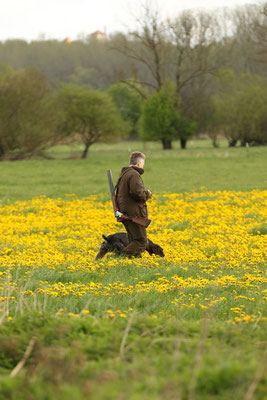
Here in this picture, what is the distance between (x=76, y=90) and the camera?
42.9 metres

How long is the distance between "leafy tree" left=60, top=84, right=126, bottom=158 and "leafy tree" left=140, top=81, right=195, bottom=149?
1220 centimetres

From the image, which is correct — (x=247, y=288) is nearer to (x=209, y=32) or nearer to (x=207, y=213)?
(x=207, y=213)

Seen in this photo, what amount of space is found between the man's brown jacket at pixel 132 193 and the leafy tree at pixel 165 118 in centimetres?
4596

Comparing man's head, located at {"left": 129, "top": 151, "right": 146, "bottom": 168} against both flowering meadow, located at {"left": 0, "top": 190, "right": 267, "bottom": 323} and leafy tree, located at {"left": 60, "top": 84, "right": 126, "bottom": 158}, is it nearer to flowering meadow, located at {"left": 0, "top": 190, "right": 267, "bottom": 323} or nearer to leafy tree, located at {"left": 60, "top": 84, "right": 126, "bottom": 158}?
flowering meadow, located at {"left": 0, "top": 190, "right": 267, "bottom": 323}

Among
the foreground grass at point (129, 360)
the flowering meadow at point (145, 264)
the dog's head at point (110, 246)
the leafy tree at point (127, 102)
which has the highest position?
the leafy tree at point (127, 102)

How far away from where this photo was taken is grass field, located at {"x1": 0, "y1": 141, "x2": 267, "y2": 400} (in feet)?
9.61

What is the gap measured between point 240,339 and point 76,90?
134 ft

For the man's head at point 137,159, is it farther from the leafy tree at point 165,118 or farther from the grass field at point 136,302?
the leafy tree at point 165,118

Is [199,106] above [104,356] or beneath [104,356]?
above

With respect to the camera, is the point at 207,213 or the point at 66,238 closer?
the point at 66,238

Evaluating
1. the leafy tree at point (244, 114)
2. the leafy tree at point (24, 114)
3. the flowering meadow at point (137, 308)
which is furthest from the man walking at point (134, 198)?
the leafy tree at point (244, 114)

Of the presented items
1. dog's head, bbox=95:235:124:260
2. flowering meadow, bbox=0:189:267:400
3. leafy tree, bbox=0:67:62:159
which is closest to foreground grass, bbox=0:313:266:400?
flowering meadow, bbox=0:189:267:400

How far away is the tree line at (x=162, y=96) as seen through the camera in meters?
39.8

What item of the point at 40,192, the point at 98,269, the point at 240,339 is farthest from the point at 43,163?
the point at 240,339
